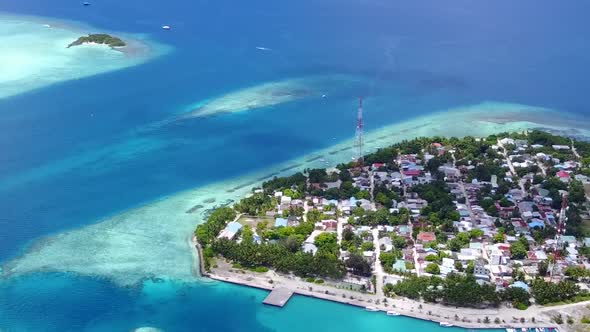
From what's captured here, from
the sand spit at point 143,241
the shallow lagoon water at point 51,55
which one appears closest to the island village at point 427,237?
the sand spit at point 143,241

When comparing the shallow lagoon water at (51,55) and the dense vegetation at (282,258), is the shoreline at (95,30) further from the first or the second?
the dense vegetation at (282,258)

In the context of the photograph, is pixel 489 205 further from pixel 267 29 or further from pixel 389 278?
pixel 267 29

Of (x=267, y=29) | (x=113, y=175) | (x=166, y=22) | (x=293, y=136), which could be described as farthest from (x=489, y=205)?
(x=166, y=22)

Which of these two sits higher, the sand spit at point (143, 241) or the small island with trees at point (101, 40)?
the small island with trees at point (101, 40)

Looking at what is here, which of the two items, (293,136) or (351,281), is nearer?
(351,281)

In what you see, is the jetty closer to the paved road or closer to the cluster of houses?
the cluster of houses

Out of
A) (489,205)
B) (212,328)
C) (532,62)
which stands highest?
(532,62)

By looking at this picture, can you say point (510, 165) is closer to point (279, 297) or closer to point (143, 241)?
point (279, 297)
